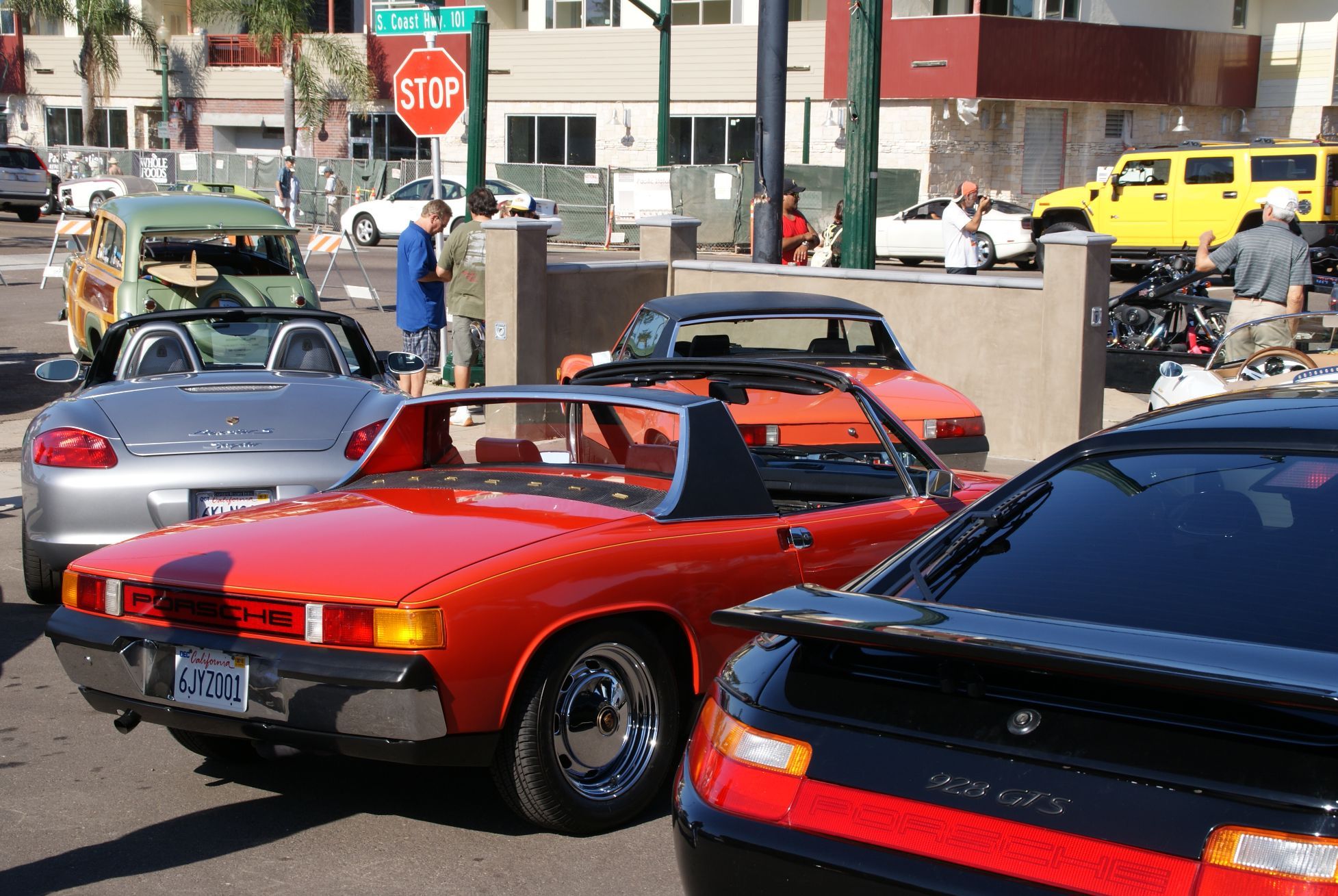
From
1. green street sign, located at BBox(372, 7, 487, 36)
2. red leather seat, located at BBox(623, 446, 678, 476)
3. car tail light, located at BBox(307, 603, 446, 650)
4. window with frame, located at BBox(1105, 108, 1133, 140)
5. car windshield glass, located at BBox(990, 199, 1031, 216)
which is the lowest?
car tail light, located at BBox(307, 603, 446, 650)

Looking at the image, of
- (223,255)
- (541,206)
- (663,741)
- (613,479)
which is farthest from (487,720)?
(541,206)

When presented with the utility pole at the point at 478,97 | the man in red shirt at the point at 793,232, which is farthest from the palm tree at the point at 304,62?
the utility pole at the point at 478,97

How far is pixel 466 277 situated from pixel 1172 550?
9.75 metres

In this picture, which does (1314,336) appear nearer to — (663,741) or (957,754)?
(663,741)

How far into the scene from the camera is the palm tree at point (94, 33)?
51594mm

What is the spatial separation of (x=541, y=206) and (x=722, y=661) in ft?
91.2

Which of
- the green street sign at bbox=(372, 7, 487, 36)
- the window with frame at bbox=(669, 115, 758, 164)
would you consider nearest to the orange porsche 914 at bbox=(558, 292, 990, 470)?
the green street sign at bbox=(372, 7, 487, 36)

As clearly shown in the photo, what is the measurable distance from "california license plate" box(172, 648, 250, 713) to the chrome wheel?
893 mm

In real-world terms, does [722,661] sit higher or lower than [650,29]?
lower

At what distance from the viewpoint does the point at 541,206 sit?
3166cm

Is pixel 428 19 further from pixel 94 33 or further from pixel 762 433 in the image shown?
pixel 94 33

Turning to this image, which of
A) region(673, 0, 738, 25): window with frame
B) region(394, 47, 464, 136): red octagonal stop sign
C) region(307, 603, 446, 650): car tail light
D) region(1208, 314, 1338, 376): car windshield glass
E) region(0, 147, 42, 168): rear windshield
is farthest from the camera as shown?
region(673, 0, 738, 25): window with frame

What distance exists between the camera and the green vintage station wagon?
1179 centimetres

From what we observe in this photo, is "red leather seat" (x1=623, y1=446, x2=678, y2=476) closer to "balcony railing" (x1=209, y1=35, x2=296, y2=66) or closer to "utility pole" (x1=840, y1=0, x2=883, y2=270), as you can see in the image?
"utility pole" (x1=840, y1=0, x2=883, y2=270)
